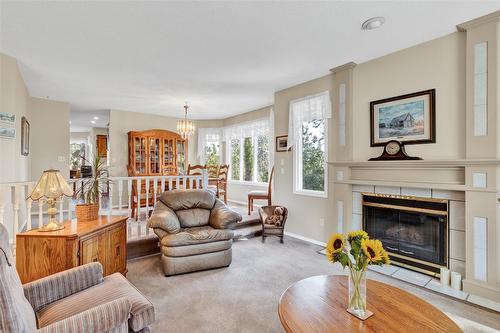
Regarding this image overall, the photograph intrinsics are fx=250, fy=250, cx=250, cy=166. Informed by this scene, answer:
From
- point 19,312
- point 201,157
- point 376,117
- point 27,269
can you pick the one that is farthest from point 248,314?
point 201,157

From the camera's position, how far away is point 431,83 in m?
2.80

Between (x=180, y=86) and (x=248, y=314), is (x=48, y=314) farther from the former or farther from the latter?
(x=180, y=86)

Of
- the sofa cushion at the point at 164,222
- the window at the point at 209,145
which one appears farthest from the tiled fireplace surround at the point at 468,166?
the window at the point at 209,145

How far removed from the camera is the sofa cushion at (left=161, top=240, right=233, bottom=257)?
2.81m

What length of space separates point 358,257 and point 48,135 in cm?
631

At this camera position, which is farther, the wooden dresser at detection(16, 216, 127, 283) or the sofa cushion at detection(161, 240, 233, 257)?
the sofa cushion at detection(161, 240, 233, 257)

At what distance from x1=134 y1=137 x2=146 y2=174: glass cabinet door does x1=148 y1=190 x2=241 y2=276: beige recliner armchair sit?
330 centimetres

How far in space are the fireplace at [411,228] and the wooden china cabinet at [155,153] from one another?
434cm

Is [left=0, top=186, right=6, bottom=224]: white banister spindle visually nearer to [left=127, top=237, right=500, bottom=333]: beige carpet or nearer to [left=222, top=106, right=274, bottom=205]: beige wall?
[left=127, top=237, right=500, bottom=333]: beige carpet

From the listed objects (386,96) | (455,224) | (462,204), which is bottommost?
Result: (455,224)

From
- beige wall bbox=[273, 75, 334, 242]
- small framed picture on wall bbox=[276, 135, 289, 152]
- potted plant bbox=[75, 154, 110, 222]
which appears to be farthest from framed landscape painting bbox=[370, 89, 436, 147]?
potted plant bbox=[75, 154, 110, 222]

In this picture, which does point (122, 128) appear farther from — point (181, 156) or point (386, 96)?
point (386, 96)

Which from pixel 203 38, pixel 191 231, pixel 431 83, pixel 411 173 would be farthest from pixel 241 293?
pixel 431 83

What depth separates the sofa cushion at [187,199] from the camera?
3363 mm
